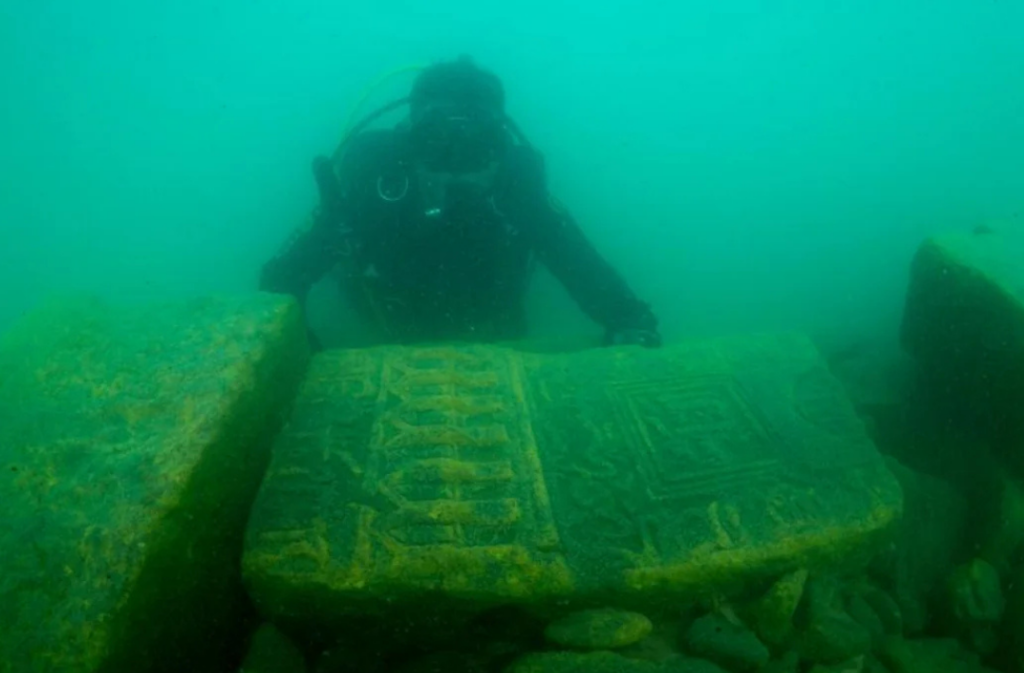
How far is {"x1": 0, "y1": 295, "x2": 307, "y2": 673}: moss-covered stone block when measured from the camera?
68.7 inches

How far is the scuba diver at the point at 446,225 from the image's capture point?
175 inches

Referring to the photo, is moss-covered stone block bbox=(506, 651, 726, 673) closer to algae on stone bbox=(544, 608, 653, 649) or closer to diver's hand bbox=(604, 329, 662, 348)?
algae on stone bbox=(544, 608, 653, 649)

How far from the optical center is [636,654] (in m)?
2.15

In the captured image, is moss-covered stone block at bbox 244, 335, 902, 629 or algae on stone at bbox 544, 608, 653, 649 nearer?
algae on stone at bbox 544, 608, 653, 649

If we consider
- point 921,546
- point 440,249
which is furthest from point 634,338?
point 921,546

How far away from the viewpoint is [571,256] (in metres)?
4.77

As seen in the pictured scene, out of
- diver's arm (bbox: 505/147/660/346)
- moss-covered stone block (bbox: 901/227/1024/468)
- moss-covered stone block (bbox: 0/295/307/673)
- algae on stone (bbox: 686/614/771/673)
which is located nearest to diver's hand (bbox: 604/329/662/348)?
diver's arm (bbox: 505/147/660/346)

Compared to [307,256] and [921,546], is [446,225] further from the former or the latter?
[921,546]

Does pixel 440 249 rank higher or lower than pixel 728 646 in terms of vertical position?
higher

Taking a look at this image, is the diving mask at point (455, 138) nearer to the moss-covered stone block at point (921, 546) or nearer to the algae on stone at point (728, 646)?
the moss-covered stone block at point (921, 546)

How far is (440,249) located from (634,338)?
1.50 meters

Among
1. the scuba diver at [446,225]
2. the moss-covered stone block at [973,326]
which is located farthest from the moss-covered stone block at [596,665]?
the scuba diver at [446,225]

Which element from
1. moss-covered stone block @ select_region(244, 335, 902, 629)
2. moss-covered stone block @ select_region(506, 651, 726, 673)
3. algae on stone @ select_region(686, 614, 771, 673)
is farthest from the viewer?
moss-covered stone block @ select_region(244, 335, 902, 629)

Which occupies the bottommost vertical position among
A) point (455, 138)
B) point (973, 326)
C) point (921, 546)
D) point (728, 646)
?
point (921, 546)
